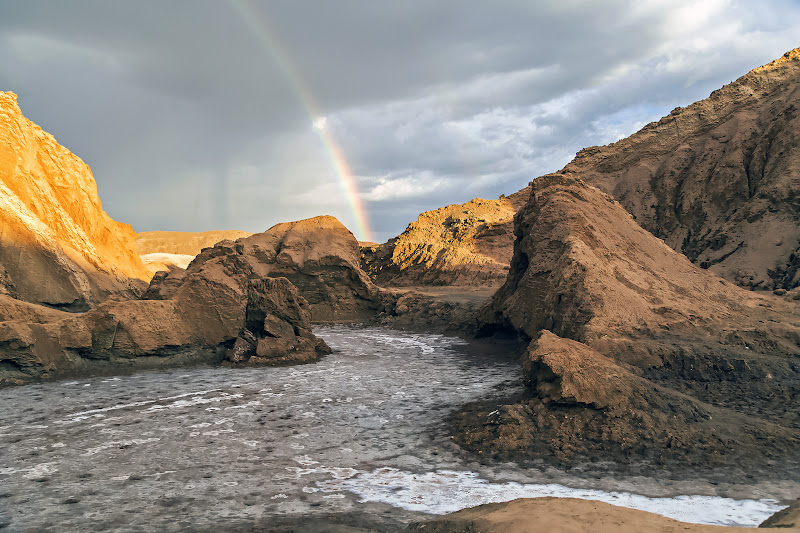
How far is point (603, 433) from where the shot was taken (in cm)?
595

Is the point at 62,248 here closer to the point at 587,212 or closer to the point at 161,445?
the point at 161,445

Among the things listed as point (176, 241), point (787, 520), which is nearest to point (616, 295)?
point (787, 520)

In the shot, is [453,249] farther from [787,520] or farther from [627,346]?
[787,520]

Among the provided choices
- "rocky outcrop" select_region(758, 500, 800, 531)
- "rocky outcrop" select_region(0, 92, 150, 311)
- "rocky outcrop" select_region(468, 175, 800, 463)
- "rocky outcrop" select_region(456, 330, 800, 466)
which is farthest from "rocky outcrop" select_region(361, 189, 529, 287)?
"rocky outcrop" select_region(758, 500, 800, 531)

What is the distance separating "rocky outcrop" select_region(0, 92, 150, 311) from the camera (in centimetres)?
1634

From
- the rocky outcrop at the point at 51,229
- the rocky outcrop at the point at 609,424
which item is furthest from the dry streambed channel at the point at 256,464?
the rocky outcrop at the point at 51,229

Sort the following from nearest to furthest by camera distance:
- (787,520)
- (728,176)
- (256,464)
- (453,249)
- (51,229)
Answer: (787,520), (256,464), (51,229), (728,176), (453,249)

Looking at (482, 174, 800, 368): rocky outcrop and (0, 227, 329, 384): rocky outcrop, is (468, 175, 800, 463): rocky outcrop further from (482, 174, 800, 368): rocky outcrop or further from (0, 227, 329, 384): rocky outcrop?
(0, 227, 329, 384): rocky outcrop

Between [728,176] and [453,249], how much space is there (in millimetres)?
15147

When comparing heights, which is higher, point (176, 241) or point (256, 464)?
point (176, 241)

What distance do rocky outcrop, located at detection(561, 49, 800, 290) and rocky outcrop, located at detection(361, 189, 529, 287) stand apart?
6.79 metres

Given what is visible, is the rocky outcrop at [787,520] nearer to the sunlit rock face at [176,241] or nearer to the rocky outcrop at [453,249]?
the rocky outcrop at [453,249]

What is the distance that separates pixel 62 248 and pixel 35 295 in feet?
10.1

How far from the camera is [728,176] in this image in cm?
2353
